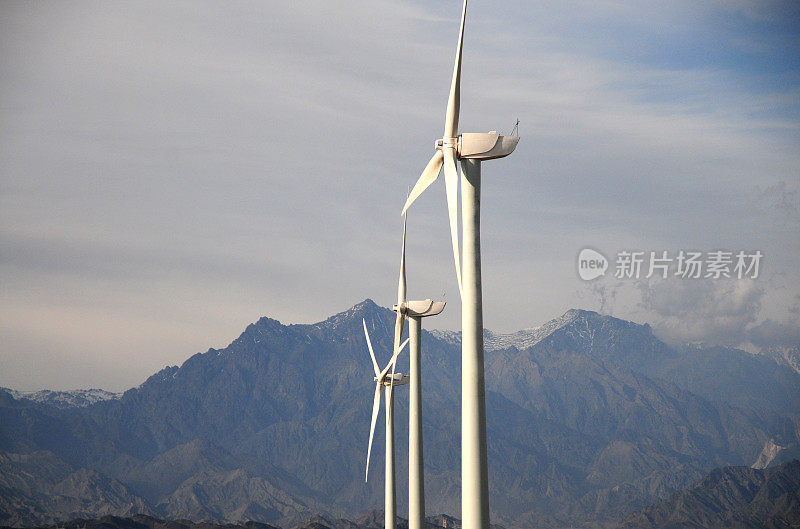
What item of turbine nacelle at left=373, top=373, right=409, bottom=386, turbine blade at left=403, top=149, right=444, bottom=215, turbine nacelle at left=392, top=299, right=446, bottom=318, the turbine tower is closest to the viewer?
turbine blade at left=403, top=149, right=444, bottom=215

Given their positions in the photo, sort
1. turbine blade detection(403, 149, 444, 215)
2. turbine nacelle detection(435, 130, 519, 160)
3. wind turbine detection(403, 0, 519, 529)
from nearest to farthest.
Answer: wind turbine detection(403, 0, 519, 529)
turbine nacelle detection(435, 130, 519, 160)
turbine blade detection(403, 149, 444, 215)

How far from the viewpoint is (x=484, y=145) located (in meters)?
49.4

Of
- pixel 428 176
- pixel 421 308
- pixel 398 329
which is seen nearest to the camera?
pixel 428 176

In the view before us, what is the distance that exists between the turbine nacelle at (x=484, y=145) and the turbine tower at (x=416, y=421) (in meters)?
31.3

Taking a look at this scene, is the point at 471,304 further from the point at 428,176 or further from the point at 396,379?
the point at 396,379

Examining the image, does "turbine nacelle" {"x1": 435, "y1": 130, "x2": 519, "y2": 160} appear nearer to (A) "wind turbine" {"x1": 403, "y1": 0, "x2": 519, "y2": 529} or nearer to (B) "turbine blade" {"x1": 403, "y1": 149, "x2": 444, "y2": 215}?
(A) "wind turbine" {"x1": 403, "y1": 0, "x2": 519, "y2": 529}

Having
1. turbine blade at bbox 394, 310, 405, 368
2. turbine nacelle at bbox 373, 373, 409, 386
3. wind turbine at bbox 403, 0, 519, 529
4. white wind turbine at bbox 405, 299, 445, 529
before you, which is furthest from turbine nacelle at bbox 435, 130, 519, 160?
turbine nacelle at bbox 373, 373, 409, 386

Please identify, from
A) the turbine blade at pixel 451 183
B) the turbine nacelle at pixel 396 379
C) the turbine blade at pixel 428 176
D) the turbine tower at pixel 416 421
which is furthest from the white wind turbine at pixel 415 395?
the turbine blade at pixel 451 183

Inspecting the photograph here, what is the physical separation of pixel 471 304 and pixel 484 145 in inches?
349

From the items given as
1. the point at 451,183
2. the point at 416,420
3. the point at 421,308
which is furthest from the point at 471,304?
the point at 421,308

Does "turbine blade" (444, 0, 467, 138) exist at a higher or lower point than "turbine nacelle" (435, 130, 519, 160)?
higher

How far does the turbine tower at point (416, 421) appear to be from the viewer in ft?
264

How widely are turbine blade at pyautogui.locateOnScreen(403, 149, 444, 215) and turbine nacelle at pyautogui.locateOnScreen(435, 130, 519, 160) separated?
4136 mm

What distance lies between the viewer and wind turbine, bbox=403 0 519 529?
44869mm
